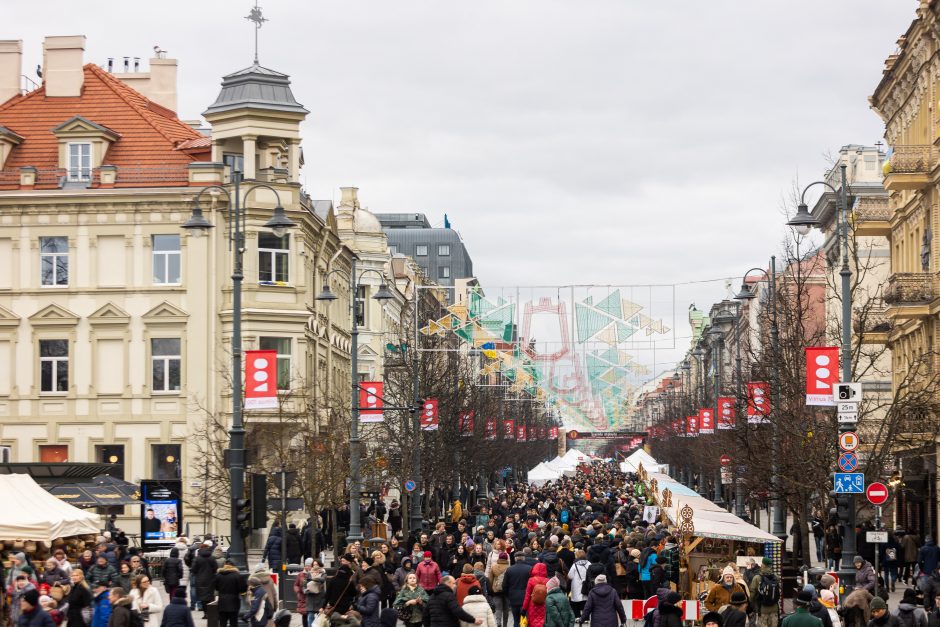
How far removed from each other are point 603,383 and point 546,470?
17213 mm

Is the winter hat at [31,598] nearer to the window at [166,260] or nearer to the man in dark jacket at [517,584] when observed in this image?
the man in dark jacket at [517,584]

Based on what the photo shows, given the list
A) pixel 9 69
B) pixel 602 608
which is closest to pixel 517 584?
pixel 602 608

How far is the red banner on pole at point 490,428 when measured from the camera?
74.1 metres

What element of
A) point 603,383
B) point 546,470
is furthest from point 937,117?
point 546,470

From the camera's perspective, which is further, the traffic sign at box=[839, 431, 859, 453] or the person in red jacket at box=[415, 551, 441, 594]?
the traffic sign at box=[839, 431, 859, 453]

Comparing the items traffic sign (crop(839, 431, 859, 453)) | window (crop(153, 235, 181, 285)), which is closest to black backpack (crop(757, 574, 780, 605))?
traffic sign (crop(839, 431, 859, 453))

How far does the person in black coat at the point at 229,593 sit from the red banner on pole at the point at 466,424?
38428 millimetres

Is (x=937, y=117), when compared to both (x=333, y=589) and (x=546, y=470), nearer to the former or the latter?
(x=333, y=589)

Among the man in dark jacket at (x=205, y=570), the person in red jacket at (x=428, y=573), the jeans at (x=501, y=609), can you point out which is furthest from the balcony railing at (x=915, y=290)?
the man in dark jacket at (x=205, y=570)

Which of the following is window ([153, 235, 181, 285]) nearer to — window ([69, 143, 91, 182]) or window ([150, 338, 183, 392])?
window ([150, 338, 183, 392])

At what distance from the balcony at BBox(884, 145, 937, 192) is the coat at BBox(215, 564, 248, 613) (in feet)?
93.4

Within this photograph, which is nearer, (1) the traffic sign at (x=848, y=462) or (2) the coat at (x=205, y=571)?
(1) the traffic sign at (x=848, y=462)

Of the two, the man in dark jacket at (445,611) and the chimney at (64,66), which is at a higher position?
the chimney at (64,66)

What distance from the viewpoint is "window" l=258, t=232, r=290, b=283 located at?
2114 inches
